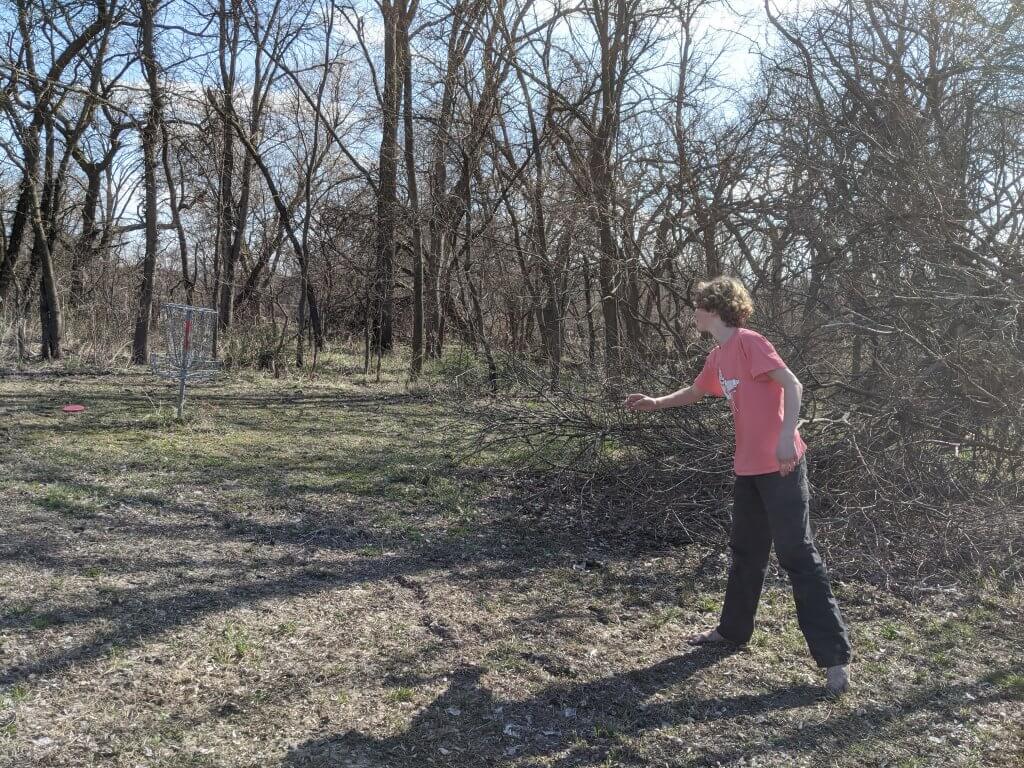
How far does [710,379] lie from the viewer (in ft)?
12.1

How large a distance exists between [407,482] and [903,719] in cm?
455

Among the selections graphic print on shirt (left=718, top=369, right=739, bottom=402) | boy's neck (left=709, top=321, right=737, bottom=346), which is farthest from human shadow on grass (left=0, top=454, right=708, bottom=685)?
boy's neck (left=709, top=321, right=737, bottom=346)

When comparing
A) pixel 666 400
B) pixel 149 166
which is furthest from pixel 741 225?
pixel 149 166

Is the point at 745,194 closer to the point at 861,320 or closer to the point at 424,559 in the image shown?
the point at 861,320

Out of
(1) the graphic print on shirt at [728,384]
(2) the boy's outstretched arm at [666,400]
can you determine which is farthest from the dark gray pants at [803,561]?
(2) the boy's outstretched arm at [666,400]

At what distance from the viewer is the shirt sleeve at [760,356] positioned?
328cm

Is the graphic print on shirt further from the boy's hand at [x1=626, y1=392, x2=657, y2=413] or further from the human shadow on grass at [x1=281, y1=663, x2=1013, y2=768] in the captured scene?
the human shadow on grass at [x1=281, y1=663, x2=1013, y2=768]

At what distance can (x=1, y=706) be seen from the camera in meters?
2.82

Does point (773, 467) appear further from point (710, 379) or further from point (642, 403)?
point (642, 403)

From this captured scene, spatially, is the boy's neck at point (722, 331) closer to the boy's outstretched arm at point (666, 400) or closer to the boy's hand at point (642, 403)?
the boy's outstretched arm at point (666, 400)

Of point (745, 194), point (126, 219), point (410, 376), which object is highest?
point (126, 219)

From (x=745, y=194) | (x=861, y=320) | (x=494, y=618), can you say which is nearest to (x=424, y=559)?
(x=494, y=618)

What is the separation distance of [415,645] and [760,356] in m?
1.92

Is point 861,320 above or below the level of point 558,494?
above
